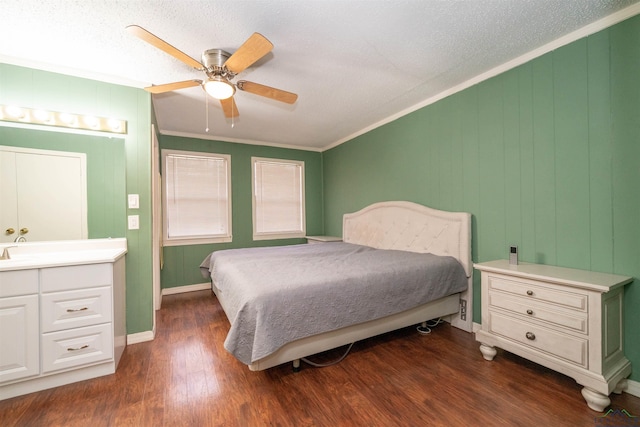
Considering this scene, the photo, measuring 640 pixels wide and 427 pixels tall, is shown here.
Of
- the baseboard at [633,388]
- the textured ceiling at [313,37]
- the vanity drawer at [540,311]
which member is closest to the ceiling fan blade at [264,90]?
the textured ceiling at [313,37]

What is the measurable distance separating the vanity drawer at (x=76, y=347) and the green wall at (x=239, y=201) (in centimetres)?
217

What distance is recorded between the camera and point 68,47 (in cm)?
204

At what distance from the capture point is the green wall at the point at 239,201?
4109 millimetres

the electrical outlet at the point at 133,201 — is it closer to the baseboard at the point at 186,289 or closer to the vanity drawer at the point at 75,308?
the vanity drawer at the point at 75,308

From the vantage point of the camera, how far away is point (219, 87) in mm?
2088

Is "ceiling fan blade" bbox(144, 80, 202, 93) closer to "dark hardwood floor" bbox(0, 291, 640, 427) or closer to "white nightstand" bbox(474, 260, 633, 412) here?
"dark hardwood floor" bbox(0, 291, 640, 427)

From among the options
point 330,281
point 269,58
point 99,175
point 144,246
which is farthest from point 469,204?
point 99,175

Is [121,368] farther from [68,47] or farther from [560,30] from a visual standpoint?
[560,30]

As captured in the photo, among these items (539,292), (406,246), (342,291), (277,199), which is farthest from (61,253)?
(539,292)

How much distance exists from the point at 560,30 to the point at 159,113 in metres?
4.21

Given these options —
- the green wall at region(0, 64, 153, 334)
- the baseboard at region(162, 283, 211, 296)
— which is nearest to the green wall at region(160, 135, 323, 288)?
the baseboard at region(162, 283, 211, 296)

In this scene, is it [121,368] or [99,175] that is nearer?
[121,368]

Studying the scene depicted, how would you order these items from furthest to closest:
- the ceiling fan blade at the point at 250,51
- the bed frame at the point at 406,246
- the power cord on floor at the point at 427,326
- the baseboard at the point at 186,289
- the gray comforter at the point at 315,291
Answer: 1. the baseboard at the point at 186,289
2. the power cord on floor at the point at 427,326
3. the bed frame at the point at 406,246
4. the gray comforter at the point at 315,291
5. the ceiling fan blade at the point at 250,51

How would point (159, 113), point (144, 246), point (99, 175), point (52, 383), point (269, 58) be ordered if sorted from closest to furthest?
point (52, 383) < point (269, 58) < point (99, 175) < point (144, 246) < point (159, 113)
